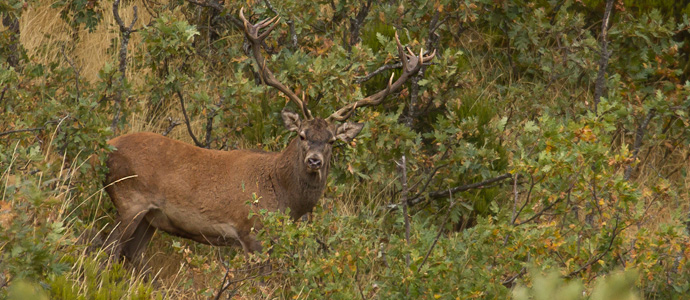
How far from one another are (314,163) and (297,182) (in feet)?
1.17

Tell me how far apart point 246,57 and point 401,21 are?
1967mm

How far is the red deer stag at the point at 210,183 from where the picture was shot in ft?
21.0

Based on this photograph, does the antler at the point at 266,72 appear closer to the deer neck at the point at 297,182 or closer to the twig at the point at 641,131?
the deer neck at the point at 297,182

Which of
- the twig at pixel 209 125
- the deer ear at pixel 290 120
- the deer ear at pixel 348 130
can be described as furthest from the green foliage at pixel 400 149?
the deer ear at pixel 290 120

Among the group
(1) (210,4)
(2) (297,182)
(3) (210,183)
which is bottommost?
(2) (297,182)

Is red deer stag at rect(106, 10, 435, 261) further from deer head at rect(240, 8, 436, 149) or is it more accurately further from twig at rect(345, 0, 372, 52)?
twig at rect(345, 0, 372, 52)

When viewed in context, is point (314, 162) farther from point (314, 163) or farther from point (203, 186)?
point (203, 186)

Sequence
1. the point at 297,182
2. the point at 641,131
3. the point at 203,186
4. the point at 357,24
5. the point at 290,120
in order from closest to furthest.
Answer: the point at 203,186
the point at 297,182
the point at 290,120
the point at 641,131
the point at 357,24

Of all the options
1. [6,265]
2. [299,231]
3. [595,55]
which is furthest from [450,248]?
[595,55]

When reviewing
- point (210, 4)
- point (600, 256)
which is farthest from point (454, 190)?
point (210, 4)

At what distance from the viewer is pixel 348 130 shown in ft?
22.2

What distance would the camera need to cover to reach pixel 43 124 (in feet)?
20.8

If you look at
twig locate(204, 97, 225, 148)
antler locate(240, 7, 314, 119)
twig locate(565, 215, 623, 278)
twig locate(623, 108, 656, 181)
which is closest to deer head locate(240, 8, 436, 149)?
antler locate(240, 7, 314, 119)

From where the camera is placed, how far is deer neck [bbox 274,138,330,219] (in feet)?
21.7
